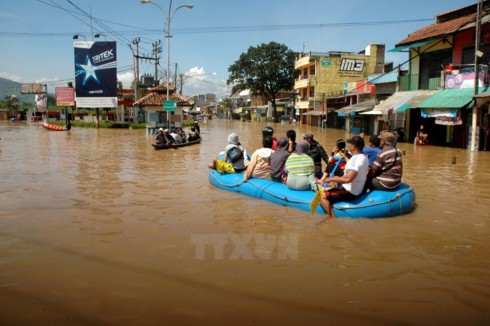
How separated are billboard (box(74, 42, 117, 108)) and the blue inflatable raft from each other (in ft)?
112

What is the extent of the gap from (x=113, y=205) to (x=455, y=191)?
25.9ft

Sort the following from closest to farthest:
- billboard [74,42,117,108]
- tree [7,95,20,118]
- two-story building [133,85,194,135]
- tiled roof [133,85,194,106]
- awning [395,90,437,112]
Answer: awning [395,90,437,112] → tiled roof [133,85,194,106] → two-story building [133,85,194,135] → billboard [74,42,117,108] → tree [7,95,20,118]

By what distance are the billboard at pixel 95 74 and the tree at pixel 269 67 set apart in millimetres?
30434

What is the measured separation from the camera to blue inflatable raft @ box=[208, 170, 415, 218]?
683 cm

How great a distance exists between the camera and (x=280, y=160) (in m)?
8.28

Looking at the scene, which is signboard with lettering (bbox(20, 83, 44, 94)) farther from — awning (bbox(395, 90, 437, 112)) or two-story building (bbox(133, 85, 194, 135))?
awning (bbox(395, 90, 437, 112))

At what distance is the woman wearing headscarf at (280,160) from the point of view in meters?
8.24

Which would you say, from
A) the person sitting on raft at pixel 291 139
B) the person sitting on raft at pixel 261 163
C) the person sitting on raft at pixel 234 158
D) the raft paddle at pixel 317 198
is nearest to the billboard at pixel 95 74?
the person sitting on raft at pixel 234 158

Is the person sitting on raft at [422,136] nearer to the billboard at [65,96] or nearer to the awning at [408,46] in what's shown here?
the awning at [408,46]

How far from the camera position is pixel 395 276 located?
15.3 feet

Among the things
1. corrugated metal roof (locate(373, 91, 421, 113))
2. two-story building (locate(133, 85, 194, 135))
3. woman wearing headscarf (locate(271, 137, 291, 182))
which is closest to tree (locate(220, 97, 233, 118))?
two-story building (locate(133, 85, 194, 135))

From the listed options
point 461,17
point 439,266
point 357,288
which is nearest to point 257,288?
point 357,288

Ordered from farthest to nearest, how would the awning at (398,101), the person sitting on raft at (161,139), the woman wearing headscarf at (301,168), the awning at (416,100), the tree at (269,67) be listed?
the tree at (269,67) → the awning at (398,101) → the awning at (416,100) → the person sitting on raft at (161,139) → the woman wearing headscarf at (301,168)

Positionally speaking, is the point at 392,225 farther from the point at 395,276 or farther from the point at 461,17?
the point at 461,17
